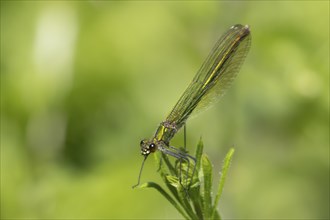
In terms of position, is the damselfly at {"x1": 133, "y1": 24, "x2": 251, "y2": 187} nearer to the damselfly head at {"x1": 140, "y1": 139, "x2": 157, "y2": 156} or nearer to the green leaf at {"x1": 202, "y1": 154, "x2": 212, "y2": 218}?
the damselfly head at {"x1": 140, "y1": 139, "x2": 157, "y2": 156}

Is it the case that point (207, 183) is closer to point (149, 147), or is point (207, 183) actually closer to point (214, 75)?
point (149, 147)

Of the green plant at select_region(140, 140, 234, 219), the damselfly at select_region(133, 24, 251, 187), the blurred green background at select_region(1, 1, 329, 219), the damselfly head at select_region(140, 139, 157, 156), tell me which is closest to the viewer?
the green plant at select_region(140, 140, 234, 219)

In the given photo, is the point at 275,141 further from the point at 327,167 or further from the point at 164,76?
the point at 164,76

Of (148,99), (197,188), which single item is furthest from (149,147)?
(148,99)

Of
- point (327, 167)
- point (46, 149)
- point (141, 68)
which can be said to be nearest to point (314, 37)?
point (327, 167)

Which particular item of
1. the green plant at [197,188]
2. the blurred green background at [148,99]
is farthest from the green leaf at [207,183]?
the blurred green background at [148,99]

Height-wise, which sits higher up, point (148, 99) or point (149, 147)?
point (149, 147)

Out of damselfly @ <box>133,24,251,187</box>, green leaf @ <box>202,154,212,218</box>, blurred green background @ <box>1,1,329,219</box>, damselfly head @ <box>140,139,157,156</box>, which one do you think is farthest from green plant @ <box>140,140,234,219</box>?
blurred green background @ <box>1,1,329,219</box>

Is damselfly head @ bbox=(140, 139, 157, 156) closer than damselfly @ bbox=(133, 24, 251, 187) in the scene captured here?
Yes
